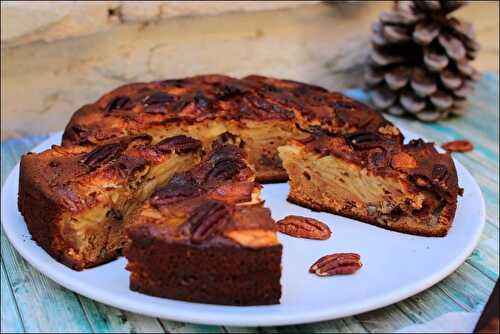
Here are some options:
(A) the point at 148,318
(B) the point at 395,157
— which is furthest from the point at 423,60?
(A) the point at 148,318

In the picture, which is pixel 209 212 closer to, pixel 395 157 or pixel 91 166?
pixel 91 166

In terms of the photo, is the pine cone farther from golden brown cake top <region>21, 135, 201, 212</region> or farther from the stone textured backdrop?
golden brown cake top <region>21, 135, 201, 212</region>

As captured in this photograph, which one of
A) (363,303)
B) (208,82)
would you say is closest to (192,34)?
(208,82)

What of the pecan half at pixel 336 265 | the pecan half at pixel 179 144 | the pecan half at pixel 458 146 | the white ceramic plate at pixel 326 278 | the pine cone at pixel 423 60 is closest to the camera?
the white ceramic plate at pixel 326 278

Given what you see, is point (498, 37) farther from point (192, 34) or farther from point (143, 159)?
point (143, 159)

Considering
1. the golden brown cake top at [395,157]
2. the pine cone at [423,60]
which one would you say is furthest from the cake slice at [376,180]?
the pine cone at [423,60]

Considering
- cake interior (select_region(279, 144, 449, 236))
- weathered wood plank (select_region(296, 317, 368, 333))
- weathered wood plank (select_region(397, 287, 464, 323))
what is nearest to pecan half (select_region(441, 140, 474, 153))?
cake interior (select_region(279, 144, 449, 236))

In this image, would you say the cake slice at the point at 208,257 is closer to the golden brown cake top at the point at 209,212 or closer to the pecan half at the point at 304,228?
the golden brown cake top at the point at 209,212
